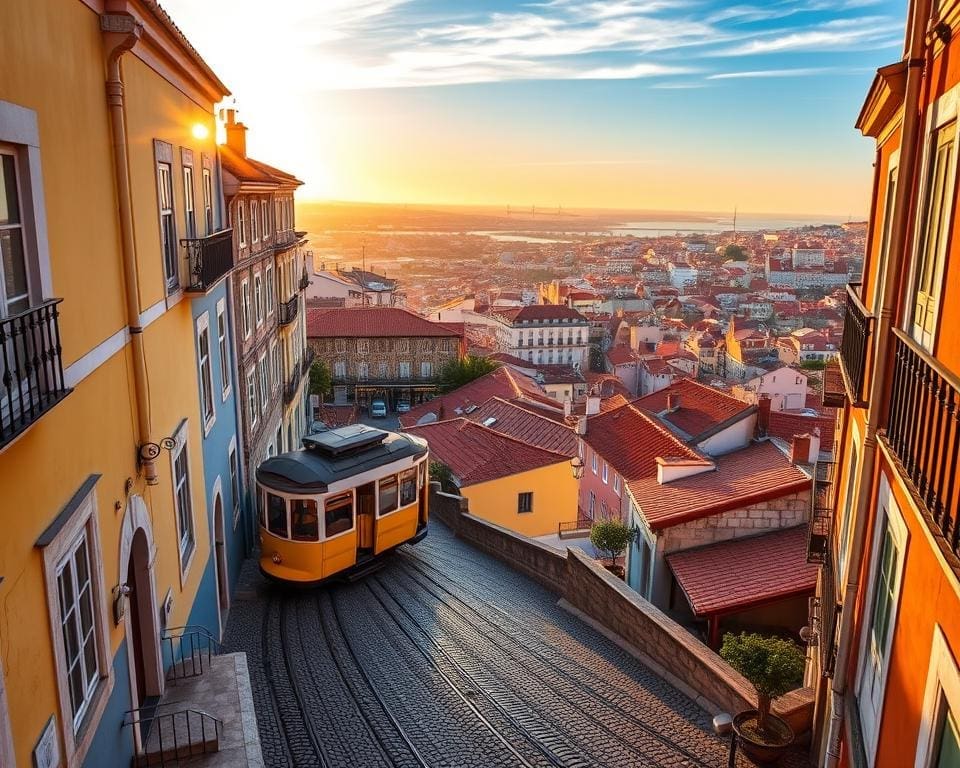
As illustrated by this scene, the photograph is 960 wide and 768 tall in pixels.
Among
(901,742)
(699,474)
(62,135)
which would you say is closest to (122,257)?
(62,135)

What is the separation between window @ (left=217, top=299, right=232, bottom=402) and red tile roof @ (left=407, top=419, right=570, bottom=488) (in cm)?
1269

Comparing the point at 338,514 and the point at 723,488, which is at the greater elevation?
the point at 338,514

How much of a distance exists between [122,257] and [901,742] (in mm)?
7220

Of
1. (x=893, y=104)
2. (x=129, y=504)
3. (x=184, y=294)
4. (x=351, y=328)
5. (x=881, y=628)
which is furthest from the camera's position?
(x=351, y=328)

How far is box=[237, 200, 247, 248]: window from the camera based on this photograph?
16742 mm

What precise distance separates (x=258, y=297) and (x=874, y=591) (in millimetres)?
16012

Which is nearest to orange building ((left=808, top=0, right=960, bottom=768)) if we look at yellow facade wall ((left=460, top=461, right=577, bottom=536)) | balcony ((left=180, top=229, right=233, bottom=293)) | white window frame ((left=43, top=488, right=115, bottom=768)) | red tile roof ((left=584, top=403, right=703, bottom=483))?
white window frame ((left=43, top=488, right=115, bottom=768))

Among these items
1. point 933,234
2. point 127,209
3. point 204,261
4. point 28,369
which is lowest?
point 28,369

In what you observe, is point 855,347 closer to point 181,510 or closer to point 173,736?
point 173,736

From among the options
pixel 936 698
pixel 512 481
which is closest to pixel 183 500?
pixel 936 698

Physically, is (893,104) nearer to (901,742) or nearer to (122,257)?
(901,742)

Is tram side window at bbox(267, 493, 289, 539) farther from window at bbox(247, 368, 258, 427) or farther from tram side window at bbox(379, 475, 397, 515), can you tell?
window at bbox(247, 368, 258, 427)

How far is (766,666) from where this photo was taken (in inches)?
380

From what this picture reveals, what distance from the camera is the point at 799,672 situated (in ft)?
32.0
